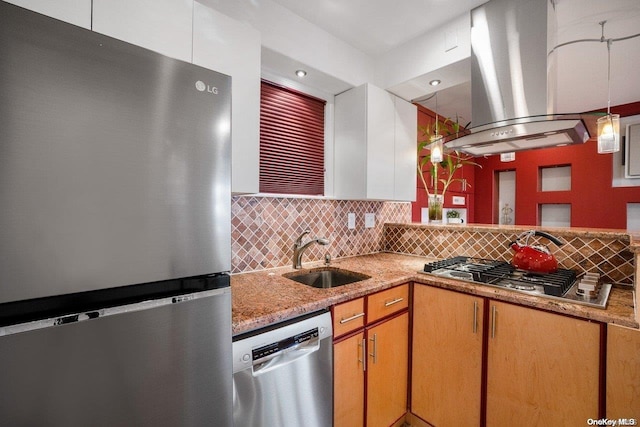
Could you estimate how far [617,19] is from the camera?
5.81 feet

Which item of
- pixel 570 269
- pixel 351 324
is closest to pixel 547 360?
pixel 570 269

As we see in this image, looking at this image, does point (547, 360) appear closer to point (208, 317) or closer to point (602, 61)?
point (208, 317)

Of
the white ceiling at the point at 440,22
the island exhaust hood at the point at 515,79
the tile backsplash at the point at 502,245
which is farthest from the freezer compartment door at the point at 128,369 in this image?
the tile backsplash at the point at 502,245

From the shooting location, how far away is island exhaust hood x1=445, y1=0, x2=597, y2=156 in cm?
145

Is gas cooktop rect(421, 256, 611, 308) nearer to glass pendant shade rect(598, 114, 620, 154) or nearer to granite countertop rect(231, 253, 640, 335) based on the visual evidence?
granite countertop rect(231, 253, 640, 335)

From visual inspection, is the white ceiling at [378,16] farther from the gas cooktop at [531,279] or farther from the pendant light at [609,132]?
the gas cooktop at [531,279]

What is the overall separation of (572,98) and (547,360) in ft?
11.1

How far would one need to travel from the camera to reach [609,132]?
143 centimetres

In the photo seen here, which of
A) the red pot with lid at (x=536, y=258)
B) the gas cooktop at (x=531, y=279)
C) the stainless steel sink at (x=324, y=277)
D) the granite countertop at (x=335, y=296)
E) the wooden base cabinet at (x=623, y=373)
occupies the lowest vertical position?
the wooden base cabinet at (x=623, y=373)

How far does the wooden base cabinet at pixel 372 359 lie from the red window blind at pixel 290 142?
3.18ft

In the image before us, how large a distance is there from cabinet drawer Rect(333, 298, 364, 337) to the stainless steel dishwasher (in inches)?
2.4

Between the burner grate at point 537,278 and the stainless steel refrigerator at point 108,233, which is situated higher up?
the stainless steel refrigerator at point 108,233
